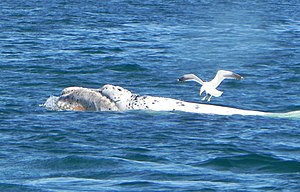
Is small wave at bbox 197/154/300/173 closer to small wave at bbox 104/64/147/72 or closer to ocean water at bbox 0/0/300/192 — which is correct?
ocean water at bbox 0/0/300/192

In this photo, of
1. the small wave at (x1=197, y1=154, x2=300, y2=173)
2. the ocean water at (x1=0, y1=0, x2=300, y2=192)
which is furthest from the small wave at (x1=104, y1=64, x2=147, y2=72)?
the small wave at (x1=197, y1=154, x2=300, y2=173)

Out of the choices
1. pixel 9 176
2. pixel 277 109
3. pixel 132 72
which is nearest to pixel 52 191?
pixel 9 176

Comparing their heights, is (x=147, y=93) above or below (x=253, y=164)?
above

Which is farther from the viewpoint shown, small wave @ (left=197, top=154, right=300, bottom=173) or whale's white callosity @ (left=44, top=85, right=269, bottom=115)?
whale's white callosity @ (left=44, top=85, right=269, bottom=115)

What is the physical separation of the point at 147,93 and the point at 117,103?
285cm

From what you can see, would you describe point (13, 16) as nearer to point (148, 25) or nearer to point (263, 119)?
point (148, 25)

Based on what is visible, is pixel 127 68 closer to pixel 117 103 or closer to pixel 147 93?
pixel 147 93

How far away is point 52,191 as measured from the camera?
14.9m

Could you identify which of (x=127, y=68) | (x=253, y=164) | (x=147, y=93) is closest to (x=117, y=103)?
(x=147, y=93)

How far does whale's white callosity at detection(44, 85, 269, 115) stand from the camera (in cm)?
2194

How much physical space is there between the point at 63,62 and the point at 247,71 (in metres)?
4.94

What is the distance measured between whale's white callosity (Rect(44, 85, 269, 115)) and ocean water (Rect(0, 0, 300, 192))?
0.37m

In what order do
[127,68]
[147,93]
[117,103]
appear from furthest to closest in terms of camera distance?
[127,68] < [147,93] < [117,103]

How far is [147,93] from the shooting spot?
81.6 ft
